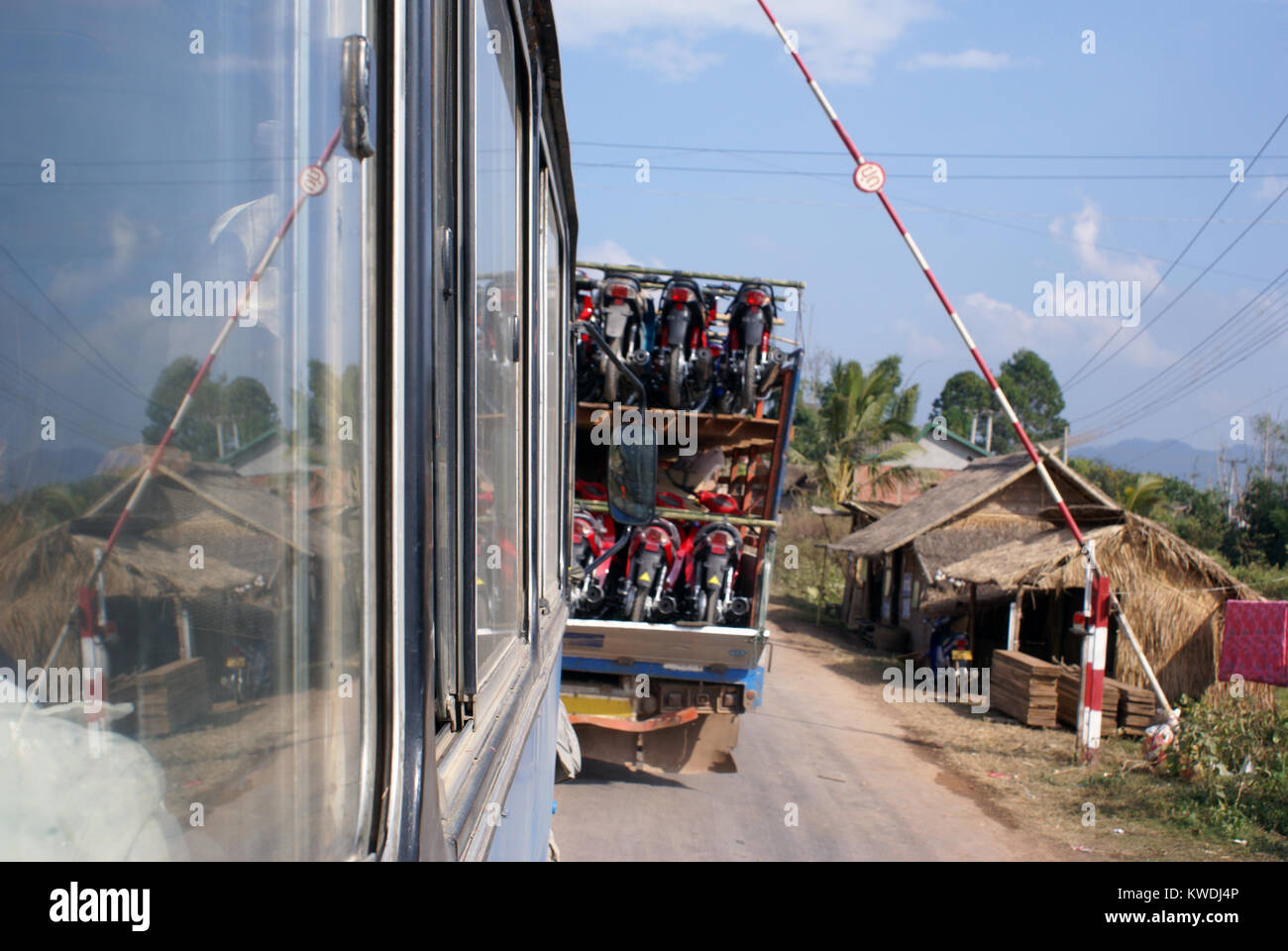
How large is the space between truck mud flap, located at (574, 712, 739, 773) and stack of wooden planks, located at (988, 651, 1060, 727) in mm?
4398

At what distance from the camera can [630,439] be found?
14.8ft

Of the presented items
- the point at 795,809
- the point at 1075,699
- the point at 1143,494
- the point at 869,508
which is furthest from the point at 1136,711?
the point at 1143,494

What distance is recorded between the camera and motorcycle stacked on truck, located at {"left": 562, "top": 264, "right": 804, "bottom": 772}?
21.7 feet

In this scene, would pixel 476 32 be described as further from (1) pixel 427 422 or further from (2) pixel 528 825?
(2) pixel 528 825

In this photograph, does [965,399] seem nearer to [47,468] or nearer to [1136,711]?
[1136,711]

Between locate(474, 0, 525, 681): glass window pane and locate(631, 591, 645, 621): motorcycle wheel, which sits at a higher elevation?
locate(474, 0, 525, 681): glass window pane

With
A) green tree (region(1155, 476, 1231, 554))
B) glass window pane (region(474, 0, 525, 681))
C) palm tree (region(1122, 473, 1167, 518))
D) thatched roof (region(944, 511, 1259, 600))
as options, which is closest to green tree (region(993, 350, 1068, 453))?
green tree (region(1155, 476, 1231, 554))

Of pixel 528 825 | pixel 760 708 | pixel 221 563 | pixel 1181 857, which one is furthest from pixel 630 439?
pixel 760 708

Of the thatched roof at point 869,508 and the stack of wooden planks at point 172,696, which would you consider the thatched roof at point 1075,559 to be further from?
the stack of wooden planks at point 172,696

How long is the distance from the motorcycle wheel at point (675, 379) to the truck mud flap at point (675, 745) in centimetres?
260

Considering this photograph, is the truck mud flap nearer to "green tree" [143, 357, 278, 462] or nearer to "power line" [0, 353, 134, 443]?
"green tree" [143, 357, 278, 462]

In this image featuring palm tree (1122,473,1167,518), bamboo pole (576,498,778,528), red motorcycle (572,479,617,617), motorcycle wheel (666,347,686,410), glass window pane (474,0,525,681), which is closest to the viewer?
glass window pane (474,0,525,681)

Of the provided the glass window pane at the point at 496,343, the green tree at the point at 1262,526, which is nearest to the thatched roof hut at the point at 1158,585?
the glass window pane at the point at 496,343

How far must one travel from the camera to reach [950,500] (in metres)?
16.3
